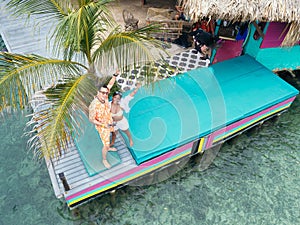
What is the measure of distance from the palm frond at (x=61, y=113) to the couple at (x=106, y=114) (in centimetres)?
13

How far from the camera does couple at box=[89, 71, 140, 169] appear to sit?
12.5 feet

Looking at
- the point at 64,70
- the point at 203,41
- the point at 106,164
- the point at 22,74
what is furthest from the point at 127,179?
the point at 203,41

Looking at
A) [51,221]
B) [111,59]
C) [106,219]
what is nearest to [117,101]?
[111,59]

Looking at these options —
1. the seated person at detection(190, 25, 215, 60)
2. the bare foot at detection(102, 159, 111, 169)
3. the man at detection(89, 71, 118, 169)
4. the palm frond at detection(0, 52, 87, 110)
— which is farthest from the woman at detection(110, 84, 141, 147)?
the seated person at detection(190, 25, 215, 60)

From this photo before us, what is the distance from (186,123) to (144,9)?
19.6ft

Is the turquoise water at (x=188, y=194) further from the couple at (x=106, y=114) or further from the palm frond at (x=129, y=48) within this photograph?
the palm frond at (x=129, y=48)

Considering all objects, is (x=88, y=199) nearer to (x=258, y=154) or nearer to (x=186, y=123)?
(x=186, y=123)

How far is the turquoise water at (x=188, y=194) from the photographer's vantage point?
4707mm

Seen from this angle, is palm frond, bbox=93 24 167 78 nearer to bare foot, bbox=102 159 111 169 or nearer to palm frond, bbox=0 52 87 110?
palm frond, bbox=0 52 87 110

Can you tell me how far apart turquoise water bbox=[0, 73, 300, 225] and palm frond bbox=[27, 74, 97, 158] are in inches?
70.8

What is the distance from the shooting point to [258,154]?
575 centimetres

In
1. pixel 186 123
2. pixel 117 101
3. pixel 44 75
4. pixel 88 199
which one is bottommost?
pixel 88 199

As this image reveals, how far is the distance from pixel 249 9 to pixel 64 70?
13.0 feet

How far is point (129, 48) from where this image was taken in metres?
3.61
